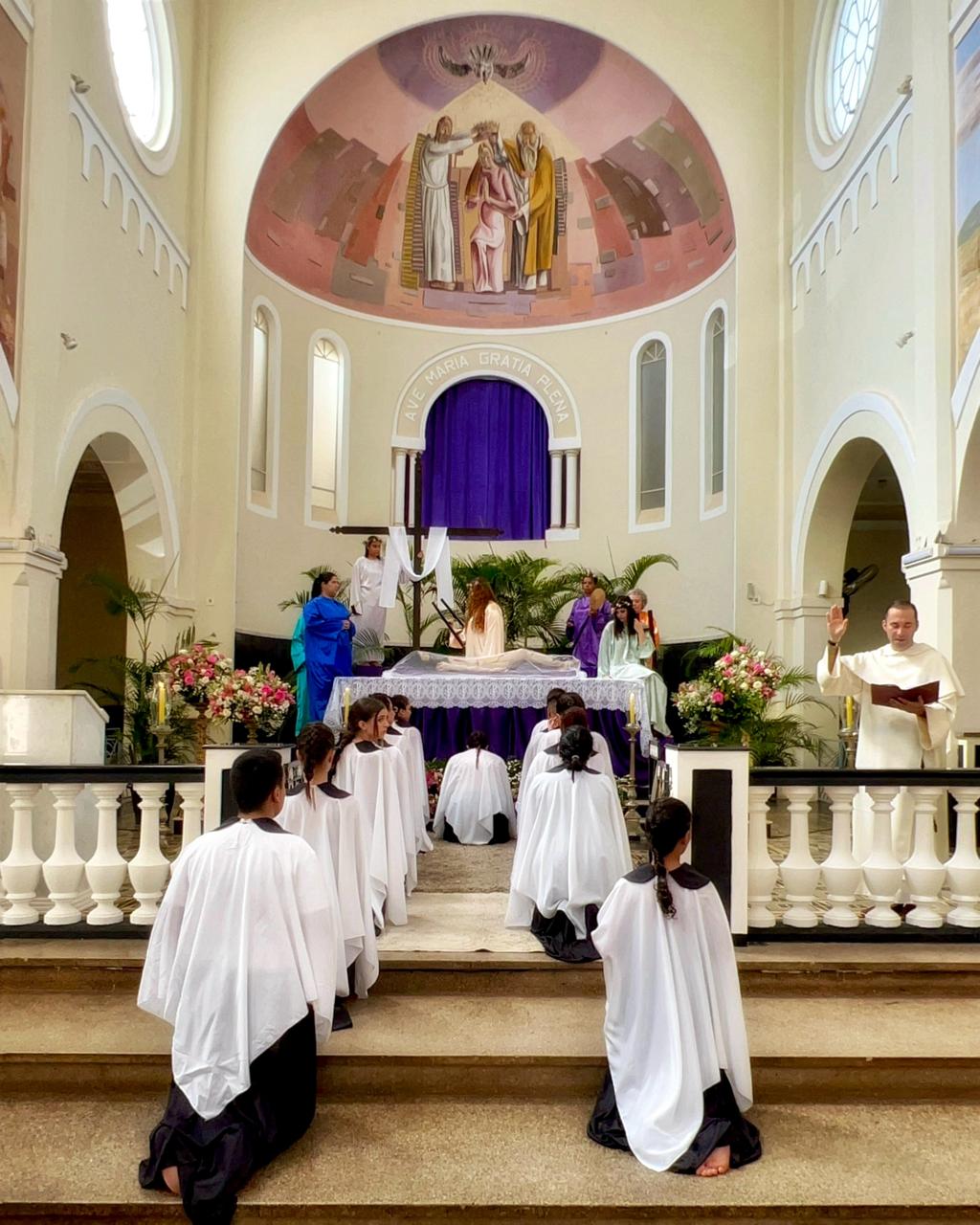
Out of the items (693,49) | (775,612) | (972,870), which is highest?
(693,49)

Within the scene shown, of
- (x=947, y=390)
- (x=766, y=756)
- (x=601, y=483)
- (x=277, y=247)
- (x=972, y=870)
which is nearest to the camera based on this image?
(x=972, y=870)

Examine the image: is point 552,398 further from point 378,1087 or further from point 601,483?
point 378,1087

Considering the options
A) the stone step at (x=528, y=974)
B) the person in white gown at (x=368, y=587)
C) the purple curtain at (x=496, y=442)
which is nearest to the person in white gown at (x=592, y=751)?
the stone step at (x=528, y=974)

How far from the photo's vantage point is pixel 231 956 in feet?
11.8

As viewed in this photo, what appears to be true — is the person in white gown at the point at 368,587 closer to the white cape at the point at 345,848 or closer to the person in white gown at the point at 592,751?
the person in white gown at the point at 592,751

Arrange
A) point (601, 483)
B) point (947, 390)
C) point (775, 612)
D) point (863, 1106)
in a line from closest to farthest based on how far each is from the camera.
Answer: point (863, 1106) → point (947, 390) → point (775, 612) → point (601, 483)

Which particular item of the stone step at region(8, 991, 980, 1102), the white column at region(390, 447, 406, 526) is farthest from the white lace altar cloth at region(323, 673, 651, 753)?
the white column at region(390, 447, 406, 526)

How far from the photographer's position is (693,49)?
1336cm

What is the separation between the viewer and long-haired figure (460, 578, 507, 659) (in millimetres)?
11359

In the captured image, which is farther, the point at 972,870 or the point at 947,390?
the point at 947,390

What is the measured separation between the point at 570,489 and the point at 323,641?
567 cm

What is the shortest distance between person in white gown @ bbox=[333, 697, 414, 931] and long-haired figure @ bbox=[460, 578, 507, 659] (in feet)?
17.7

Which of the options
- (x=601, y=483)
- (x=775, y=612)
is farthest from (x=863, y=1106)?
(x=601, y=483)

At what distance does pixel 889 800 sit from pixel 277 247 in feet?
39.1
